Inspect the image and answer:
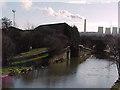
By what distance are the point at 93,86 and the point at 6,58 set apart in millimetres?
3626

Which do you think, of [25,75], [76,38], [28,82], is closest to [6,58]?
[25,75]

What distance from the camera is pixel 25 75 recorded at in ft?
25.6

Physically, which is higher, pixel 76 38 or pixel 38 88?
pixel 76 38

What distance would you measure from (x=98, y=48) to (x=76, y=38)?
3.68 meters

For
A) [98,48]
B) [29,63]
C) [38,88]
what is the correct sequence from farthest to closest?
[98,48], [29,63], [38,88]

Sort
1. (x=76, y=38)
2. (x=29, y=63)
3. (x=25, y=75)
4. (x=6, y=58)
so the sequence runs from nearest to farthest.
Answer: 1. (x=25, y=75)
2. (x=6, y=58)
3. (x=29, y=63)
4. (x=76, y=38)

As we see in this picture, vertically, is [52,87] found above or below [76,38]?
below

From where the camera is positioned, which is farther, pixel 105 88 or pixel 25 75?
pixel 25 75

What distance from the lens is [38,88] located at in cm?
601


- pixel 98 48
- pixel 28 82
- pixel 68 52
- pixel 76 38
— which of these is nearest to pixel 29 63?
pixel 28 82

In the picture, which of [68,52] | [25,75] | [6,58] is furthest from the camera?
[68,52]

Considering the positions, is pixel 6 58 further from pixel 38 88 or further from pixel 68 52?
pixel 68 52

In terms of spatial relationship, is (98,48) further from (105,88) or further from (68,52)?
(105,88)

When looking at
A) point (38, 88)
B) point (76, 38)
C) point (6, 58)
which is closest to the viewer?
point (38, 88)
